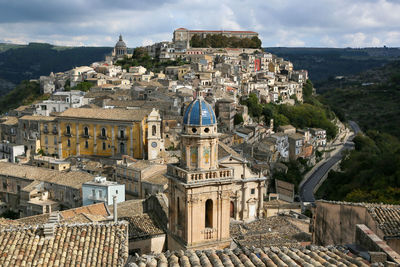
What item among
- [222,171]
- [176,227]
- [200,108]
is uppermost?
[200,108]

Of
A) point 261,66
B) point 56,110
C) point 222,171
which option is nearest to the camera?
point 222,171

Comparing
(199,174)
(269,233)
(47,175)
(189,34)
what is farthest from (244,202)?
(189,34)

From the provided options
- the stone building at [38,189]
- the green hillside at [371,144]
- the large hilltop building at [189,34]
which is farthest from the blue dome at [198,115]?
the large hilltop building at [189,34]

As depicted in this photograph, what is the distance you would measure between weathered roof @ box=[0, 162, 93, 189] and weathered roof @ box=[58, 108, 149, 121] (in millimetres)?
8729

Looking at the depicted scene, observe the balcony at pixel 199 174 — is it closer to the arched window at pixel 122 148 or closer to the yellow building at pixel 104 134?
the yellow building at pixel 104 134

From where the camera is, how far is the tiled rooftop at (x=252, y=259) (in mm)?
9547

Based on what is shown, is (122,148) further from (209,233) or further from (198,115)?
(209,233)

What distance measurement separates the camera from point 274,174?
5506cm

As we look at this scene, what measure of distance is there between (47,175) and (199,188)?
88.4 ft

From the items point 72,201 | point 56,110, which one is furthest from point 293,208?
point 56,110

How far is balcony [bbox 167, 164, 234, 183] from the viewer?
16406 mm

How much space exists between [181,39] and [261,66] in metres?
24.2

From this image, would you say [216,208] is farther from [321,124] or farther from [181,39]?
[181,39]

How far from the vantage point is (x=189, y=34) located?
11956 centimetres
